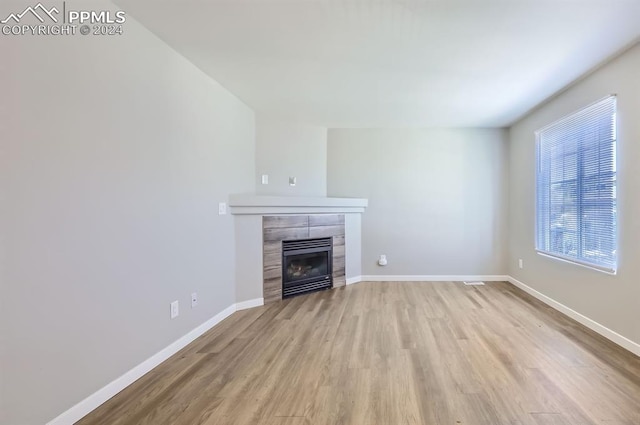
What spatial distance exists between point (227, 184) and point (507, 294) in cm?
379

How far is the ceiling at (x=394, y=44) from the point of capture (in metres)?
1.90

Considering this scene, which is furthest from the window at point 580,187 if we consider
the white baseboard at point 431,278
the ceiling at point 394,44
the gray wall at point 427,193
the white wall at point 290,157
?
the white wall at point 290,157

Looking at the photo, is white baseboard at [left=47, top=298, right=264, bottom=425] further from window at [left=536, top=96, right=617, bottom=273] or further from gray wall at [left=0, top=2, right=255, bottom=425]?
window at [left=536, top=96, right=617, bottom=273]

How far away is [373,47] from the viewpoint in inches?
92.0

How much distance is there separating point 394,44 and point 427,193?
2.98 metres

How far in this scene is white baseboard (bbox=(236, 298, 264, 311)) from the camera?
11.5 ft

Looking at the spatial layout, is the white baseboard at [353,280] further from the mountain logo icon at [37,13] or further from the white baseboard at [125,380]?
the mountain logo icon at [37,13]

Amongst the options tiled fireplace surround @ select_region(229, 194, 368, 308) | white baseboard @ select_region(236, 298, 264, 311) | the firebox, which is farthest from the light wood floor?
the firebox

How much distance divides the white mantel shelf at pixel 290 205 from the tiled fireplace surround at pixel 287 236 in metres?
0.09

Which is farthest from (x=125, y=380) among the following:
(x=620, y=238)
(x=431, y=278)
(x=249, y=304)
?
(x=431, y=278)

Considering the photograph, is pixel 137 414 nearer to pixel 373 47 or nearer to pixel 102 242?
pixel 102 242

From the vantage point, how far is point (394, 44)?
2.29 metres

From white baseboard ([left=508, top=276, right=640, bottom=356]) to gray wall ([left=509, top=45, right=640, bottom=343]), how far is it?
4 cm

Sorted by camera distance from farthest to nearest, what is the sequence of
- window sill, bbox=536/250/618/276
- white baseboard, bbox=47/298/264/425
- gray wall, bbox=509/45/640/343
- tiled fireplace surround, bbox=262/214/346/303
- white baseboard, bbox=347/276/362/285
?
1. white baseboard, bbox=347/276/362/285
2. tiled fireplace surround, bbox=262/214/346/303
3. window sill, bbox=536/250/618/276
4. gray wall, bbox=509/45/640/343
5. white baseboard, bbox=47/298/264/425
